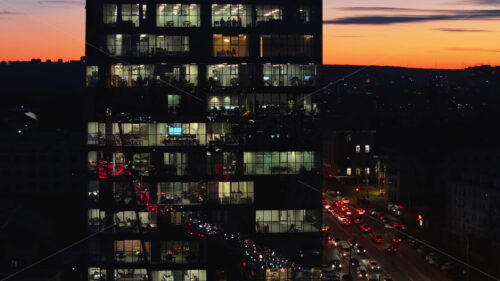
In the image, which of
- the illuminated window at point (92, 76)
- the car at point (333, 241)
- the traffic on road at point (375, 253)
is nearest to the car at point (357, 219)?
the traffic on road at point (375, 253)

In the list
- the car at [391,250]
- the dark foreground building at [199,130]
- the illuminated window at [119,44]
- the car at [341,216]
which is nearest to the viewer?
the dark foreground building at [199,130]

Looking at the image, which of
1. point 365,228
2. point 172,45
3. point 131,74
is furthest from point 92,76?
point 365,228

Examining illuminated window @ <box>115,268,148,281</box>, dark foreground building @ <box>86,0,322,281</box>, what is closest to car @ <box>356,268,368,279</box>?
dark foreground building @ <box>86,0,322,281</box>

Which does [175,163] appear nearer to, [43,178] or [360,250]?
[360,250]

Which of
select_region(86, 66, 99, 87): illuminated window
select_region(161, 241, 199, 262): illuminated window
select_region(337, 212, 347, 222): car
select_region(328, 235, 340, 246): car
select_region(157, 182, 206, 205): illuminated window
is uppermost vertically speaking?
select_region(86, 66, 99, 87): illuminated window

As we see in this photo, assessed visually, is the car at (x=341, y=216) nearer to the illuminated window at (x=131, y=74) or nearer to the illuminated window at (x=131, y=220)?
the illuminated window at (x=131, y=220)

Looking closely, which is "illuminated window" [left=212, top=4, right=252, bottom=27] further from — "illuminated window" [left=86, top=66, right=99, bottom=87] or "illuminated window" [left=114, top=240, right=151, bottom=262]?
"illuminated window" [left=114, top=240, right=151, bottom=262]
